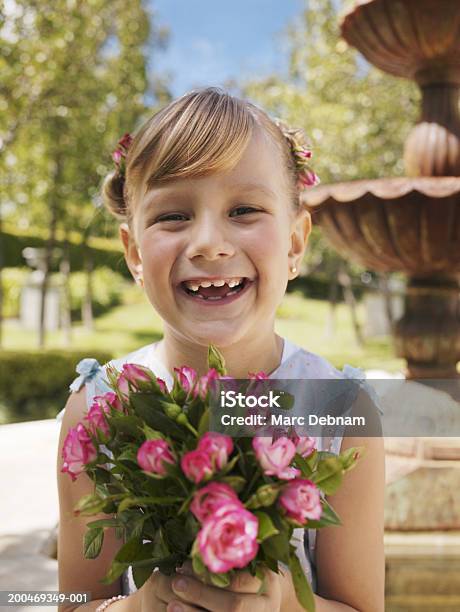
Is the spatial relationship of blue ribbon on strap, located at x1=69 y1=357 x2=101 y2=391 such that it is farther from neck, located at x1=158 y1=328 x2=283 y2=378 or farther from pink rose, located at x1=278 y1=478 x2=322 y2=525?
pink rose, located at x1=278 y1=478 x2=322 y2=525

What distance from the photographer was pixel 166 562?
1071 mm

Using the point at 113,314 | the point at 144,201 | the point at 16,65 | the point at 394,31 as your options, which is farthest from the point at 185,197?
the point at 113,314

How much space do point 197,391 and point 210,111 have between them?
0.67 meters

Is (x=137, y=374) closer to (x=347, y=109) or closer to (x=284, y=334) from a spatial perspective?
(x=347, y=109)

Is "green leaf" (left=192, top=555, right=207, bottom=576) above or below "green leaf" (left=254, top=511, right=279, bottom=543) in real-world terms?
below

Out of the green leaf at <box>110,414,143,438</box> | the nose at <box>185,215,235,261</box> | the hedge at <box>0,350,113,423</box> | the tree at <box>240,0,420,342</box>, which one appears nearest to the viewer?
the green leaf at <box>110,414,143,438</box>

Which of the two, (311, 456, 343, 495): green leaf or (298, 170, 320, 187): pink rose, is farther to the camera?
(298, 170, 320, 187): pink rose

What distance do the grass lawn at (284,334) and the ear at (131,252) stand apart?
41.7 ft

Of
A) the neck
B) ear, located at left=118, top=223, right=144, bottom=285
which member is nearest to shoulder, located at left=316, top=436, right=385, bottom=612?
the neck

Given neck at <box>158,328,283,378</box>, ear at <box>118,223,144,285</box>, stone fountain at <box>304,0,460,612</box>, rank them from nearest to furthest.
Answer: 1. neck at <box>158,328,283,378</box>
2. ear at <box>118,223,144,285</box>
3. stone fountain at <box>304,0,460,612</box>

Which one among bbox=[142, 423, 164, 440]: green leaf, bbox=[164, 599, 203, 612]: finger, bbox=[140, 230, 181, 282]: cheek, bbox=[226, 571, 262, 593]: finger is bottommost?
bbox=[164, 599, 203, 612]: finger

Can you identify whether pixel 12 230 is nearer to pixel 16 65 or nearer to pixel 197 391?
pixel 16 65

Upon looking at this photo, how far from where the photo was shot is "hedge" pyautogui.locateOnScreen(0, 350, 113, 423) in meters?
9.23

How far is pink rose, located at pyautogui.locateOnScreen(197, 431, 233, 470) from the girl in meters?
0.46
